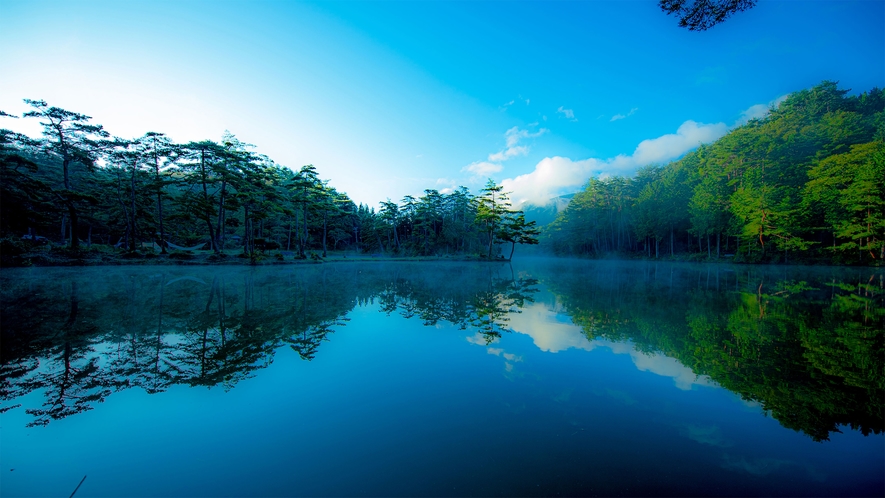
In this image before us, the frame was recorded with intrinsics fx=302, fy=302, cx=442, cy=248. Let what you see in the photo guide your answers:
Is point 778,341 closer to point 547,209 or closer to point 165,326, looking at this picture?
point 165,326

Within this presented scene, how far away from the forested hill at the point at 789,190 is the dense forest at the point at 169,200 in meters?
19.4

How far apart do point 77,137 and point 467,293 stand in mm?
25607

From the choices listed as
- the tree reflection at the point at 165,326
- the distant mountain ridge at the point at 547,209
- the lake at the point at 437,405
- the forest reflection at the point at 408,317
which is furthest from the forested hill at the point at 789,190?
the distant mountain ridge at the point at 547,209

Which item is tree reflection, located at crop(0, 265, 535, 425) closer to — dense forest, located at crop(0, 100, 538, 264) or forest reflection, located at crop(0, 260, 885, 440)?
forest reflection, located at crop(0, 260, 885, 440)

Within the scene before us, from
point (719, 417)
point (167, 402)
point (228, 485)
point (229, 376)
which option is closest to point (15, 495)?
point (167, 402)

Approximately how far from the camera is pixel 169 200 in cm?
2911

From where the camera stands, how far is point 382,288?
1238 cm

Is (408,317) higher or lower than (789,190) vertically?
lower

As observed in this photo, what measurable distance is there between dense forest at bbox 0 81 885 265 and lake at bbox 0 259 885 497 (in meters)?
17.8

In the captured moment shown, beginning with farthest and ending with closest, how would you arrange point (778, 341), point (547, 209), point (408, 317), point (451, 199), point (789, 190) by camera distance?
point (547, 209), point (451, 199), point (789, 190), point (408, 317), point (778, 341)

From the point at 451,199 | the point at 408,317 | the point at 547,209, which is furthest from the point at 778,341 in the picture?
the point at 547,209

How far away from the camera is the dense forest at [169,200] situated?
17.6 metres

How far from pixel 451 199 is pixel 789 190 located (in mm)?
33306

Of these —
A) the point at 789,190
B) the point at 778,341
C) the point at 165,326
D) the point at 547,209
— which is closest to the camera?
the point at 778,341
